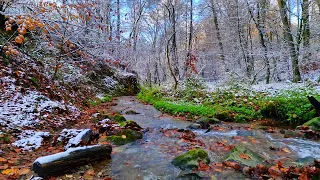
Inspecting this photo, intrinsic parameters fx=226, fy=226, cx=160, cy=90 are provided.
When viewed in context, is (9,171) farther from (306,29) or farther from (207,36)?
(207,36)

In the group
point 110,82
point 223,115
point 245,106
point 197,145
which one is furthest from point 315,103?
point 110,82

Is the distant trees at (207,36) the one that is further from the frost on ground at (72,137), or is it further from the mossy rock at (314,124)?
the mossy rock at (314,124)

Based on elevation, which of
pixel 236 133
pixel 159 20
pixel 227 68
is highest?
pixel 159 20

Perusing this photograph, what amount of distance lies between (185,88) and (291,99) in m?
6.24

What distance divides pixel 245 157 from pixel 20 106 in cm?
605

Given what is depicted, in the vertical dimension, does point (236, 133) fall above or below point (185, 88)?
below

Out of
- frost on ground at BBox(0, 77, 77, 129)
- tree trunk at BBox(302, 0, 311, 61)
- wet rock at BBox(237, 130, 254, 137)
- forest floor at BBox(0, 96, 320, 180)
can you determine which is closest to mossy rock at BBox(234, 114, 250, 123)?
forest floor at BBox(0, 96, 320, 180)

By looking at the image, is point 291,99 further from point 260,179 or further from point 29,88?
point 29,88

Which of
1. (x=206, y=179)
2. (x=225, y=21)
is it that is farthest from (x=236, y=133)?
(x=225, y=21)

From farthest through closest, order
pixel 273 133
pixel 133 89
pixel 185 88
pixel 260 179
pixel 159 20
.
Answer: pixel 159 20 → pixel 133 89 → pixel 185 88 → pixel 273 133 → pixel 260 179

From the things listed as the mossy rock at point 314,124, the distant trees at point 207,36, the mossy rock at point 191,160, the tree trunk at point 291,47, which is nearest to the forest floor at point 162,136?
the mossy rock at point 191,160

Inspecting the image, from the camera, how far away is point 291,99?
8031 millimetres

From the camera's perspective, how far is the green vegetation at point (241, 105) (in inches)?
301

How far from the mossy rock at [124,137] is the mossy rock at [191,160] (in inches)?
70.4
